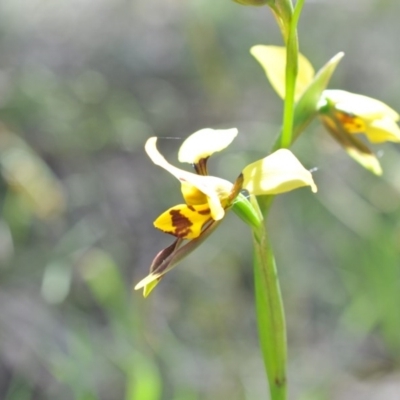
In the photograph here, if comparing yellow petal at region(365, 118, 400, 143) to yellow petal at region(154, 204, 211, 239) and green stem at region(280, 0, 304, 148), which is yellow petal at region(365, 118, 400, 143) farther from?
yellow petal at region(154, 204, 211, 239)

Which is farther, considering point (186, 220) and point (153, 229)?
point (153, 229)

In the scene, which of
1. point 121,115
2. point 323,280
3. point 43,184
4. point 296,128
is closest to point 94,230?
point 43,184

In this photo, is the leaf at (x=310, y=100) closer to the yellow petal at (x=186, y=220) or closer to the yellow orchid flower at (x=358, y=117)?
the yellow orchid flower at (x=358, y=117)

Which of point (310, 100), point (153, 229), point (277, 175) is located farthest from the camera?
point (153, 229)

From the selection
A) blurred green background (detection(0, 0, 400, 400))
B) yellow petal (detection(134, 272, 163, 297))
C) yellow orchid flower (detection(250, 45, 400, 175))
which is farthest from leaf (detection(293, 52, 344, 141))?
blurred green background (detection(0, 0, 400, 400))

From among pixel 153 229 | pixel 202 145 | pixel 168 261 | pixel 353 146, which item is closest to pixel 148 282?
pixel 168 261

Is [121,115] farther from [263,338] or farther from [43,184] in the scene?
[263,338]

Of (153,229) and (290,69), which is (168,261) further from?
(153,229)
